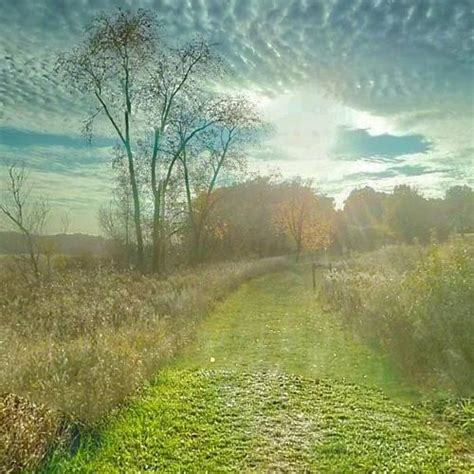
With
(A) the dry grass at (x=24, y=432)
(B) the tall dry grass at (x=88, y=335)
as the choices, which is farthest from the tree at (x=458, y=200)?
(A) the dry grass at (x=24, y=432)

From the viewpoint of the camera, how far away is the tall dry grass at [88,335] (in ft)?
18.1

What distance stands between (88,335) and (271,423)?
13.0 feet

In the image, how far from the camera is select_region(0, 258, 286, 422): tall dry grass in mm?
5516

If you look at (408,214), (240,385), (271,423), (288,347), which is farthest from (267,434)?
(408,214)

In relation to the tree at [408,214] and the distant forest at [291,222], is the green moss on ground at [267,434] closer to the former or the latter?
the distant forest at [291,222]

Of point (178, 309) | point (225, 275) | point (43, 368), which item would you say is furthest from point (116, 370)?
point (225, 275)

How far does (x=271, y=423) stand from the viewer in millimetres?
5398

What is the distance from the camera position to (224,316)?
13.2 meters

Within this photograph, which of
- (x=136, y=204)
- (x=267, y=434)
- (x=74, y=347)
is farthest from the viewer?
(x=136, y=204)

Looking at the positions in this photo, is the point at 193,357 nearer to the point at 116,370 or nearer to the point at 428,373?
the point at 116,370

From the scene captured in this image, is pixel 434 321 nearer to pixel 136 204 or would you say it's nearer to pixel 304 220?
pixel 136 204

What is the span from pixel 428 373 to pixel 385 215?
49.6 metres

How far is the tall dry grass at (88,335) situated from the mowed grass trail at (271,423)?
0.40m

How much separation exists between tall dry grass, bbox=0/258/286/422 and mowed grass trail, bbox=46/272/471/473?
0.40 meters
